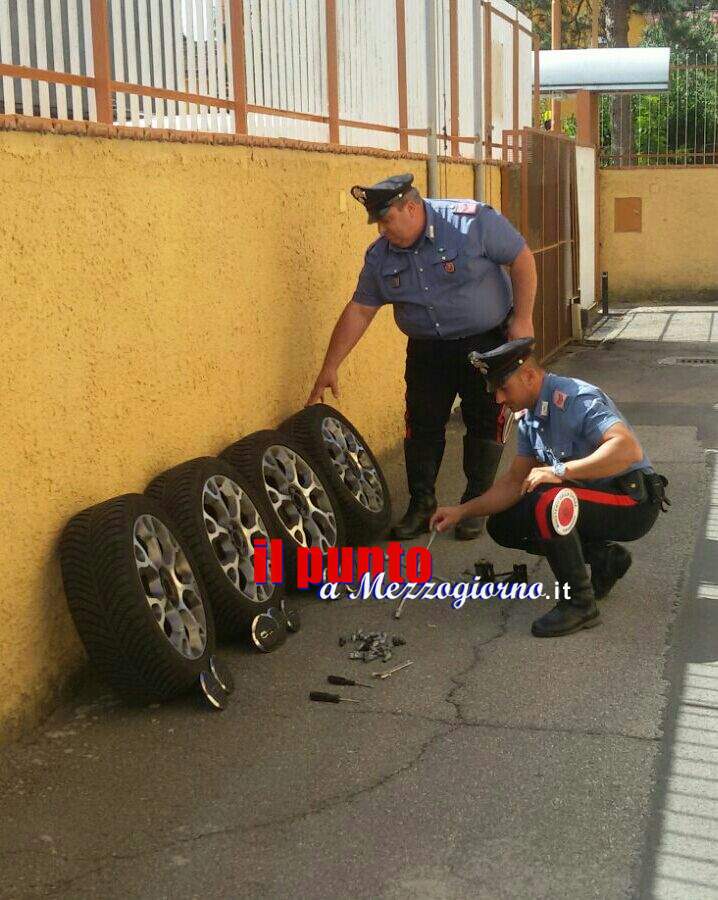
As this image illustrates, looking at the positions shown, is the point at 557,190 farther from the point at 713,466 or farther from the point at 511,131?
the point at 713,466

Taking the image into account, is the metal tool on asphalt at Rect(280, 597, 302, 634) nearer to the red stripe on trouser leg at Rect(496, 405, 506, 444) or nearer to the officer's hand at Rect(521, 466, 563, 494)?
the officer's hand at Rect(521, 466, 563, 494)

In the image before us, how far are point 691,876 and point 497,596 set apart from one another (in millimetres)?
2477

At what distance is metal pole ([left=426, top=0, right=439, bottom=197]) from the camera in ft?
30.7

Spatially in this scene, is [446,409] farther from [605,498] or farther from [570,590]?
[570,590]

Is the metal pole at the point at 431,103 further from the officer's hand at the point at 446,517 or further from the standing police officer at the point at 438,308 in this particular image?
the officer's hand at the point at 446,517

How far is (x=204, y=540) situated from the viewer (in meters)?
4.96

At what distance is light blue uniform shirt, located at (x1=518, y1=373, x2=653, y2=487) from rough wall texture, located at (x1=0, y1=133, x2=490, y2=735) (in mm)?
1449

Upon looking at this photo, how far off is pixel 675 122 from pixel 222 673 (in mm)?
18637

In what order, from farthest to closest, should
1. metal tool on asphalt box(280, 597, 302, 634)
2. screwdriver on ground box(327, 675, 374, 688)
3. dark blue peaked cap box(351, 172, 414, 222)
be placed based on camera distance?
dark blue peaked cap box(351, 172, 414, 222) → metal tool on asphalt box(280, 597, 302, 634) → screwdriver on ground box(327, 675, 374, 688)

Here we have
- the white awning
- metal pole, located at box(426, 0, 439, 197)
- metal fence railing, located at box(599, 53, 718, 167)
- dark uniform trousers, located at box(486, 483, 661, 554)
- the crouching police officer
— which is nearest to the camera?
the crouching police officer

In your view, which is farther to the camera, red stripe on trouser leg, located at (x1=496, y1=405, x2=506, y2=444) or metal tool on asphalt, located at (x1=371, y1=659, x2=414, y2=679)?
red stripe on trouser leg, located at (x1=496, y1=405, x2=506, y2=444)

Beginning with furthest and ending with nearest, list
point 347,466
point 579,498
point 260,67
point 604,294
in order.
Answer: point 604,294
point 260,67
point 347,466
point 579,498

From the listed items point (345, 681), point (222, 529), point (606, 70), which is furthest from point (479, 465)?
point (606, 70)

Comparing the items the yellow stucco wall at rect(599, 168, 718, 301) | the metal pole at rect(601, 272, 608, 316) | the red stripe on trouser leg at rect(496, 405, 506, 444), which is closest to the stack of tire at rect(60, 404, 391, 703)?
the red stripe on trouser leg at rect(496, 405, 506, 444)
